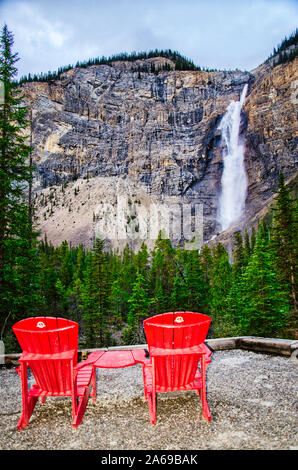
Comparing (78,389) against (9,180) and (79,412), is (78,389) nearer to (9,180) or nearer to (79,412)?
(79,412)

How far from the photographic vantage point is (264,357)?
5184mm

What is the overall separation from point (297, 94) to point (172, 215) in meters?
38.3

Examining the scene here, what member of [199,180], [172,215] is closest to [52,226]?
[172,215]

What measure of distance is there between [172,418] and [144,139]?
289 feet

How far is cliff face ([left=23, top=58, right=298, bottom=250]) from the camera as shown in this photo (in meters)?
61.0

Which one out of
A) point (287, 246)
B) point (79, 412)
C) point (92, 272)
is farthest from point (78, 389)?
Answer: point (92, 272)

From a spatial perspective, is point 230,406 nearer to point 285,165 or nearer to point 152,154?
point 285,165

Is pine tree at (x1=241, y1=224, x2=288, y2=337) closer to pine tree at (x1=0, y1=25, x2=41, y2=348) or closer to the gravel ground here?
the gravel ground

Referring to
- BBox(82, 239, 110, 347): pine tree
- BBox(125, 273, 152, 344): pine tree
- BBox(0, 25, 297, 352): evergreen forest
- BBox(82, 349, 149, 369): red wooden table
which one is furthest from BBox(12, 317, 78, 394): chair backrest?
BBox(82, 239, 110, 347): pine tree

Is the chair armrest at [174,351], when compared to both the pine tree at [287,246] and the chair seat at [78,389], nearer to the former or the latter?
the chair seat at [78,389]

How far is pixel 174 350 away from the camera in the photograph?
113 inches

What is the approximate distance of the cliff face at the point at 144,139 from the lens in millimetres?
60969

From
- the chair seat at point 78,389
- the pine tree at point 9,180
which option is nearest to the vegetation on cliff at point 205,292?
the pine tree at point 9,180
